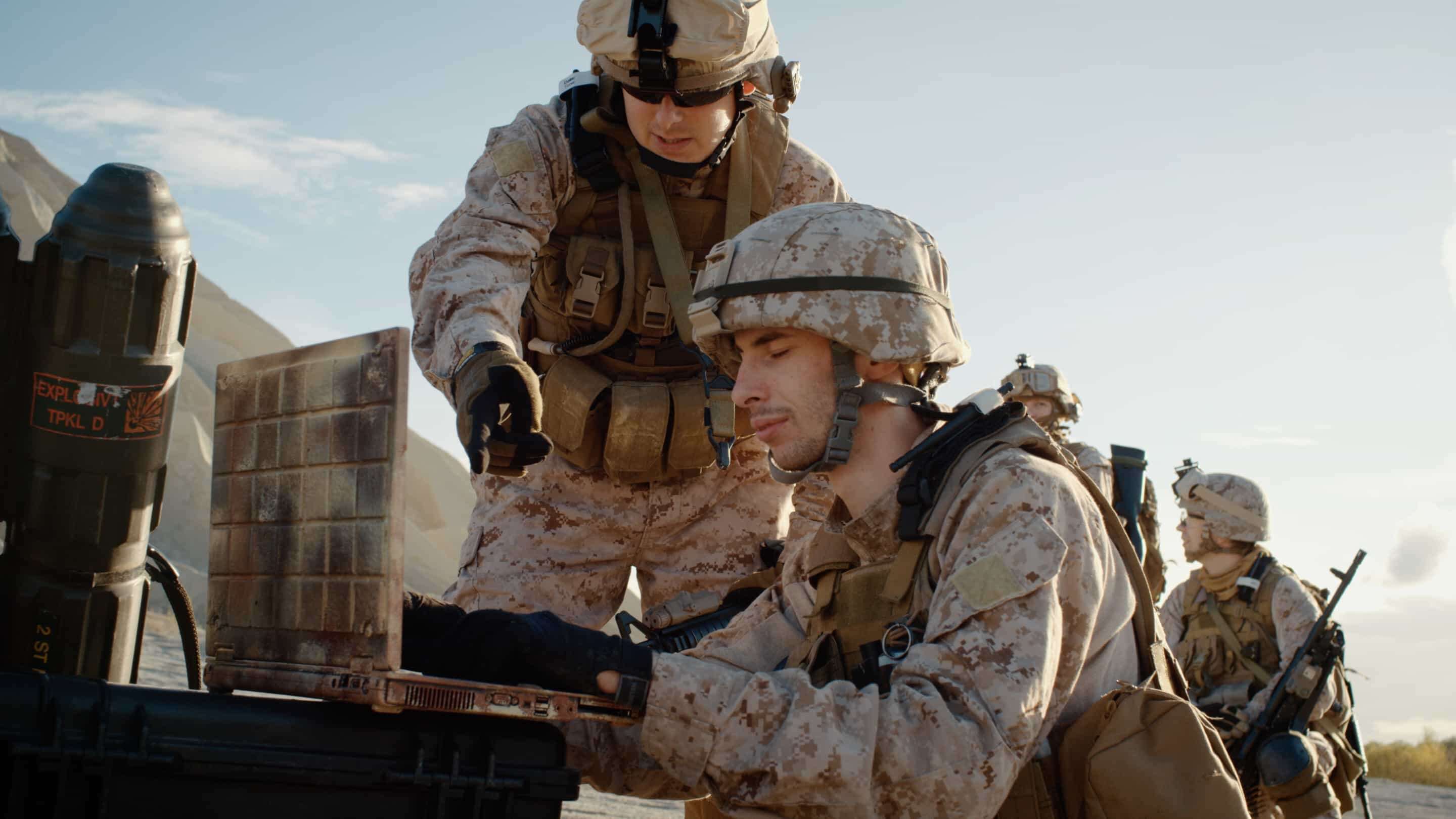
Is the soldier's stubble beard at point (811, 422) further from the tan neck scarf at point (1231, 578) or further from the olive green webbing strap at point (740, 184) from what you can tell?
the tan neck scarf at point (1231, 578)

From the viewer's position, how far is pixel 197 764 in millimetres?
2084

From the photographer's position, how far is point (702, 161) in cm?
432

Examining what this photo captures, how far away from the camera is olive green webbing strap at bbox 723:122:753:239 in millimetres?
4371

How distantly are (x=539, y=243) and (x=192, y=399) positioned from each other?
95.4ft

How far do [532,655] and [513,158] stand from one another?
87.6 inches

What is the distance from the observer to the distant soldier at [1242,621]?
7754mm

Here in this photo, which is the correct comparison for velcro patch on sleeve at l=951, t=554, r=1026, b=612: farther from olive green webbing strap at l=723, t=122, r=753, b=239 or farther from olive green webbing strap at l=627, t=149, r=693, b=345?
olive green webbing strap at l=723, t=122, r=753, b=239

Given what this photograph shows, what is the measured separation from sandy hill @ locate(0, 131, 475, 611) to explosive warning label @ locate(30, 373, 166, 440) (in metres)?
19.8

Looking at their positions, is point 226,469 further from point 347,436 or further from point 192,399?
point 192,399

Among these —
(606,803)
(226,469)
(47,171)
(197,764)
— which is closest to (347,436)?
(226,469)

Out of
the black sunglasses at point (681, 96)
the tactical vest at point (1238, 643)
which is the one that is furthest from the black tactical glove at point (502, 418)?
the tactical vest at point (1238, 643)

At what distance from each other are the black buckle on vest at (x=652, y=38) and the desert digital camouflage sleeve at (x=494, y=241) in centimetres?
45

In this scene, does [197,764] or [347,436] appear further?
[347,436]

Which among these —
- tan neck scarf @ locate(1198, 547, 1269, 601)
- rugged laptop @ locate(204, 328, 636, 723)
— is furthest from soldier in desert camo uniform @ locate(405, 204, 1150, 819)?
tan neck scarf @ locate(1198, 547, 1269, 601)
